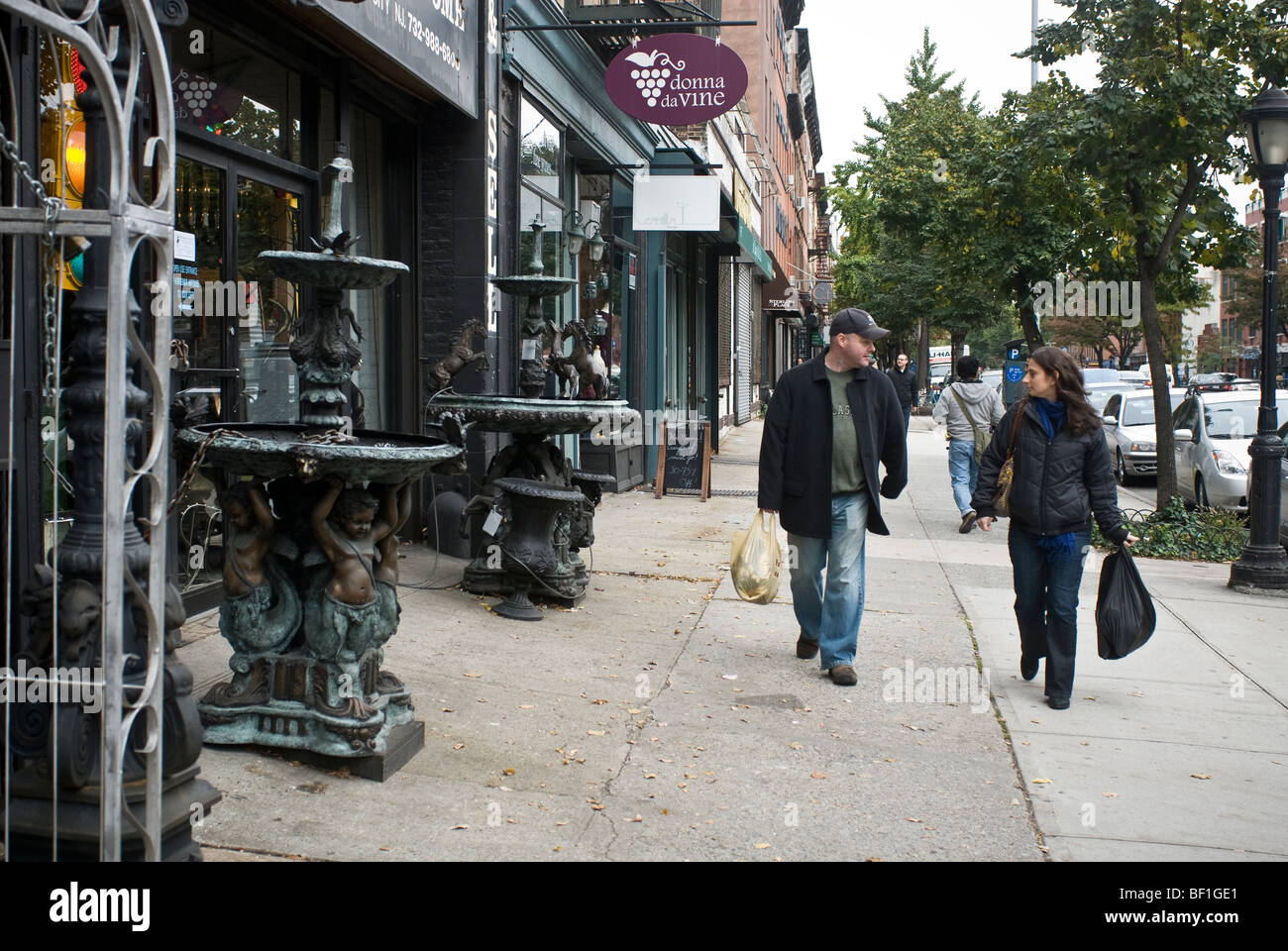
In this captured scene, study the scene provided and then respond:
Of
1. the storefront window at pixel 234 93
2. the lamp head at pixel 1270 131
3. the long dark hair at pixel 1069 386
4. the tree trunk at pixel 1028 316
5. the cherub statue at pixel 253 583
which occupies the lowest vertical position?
the cherub statue at pixel 253 583

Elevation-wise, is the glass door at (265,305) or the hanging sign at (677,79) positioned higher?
the hanging sign at (677,79)

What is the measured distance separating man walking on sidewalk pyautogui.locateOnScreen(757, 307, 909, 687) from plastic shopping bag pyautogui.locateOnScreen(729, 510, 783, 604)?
127 millimetres

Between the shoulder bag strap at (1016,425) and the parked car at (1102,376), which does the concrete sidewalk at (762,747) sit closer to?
the shoulder bag strap at (1016,425)

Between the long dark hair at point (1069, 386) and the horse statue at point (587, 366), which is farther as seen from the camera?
the horse statue at point (587, 366)

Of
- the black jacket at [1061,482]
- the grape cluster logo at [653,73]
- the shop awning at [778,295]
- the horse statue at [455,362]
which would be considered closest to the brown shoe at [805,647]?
the black jacket at [1061,482]

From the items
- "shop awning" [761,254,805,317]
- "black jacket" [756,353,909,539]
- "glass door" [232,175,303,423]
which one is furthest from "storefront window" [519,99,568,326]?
"shop awning" [761,254,805,317]

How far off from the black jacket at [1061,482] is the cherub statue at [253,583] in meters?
3.54

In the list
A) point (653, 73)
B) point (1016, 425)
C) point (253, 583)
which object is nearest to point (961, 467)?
point (653, 73)

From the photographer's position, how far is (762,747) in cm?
523

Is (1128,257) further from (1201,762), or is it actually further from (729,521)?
(1201,762)

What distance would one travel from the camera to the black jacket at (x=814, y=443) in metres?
6.30

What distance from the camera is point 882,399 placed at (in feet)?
21.1

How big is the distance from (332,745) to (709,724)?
1.79 meters
